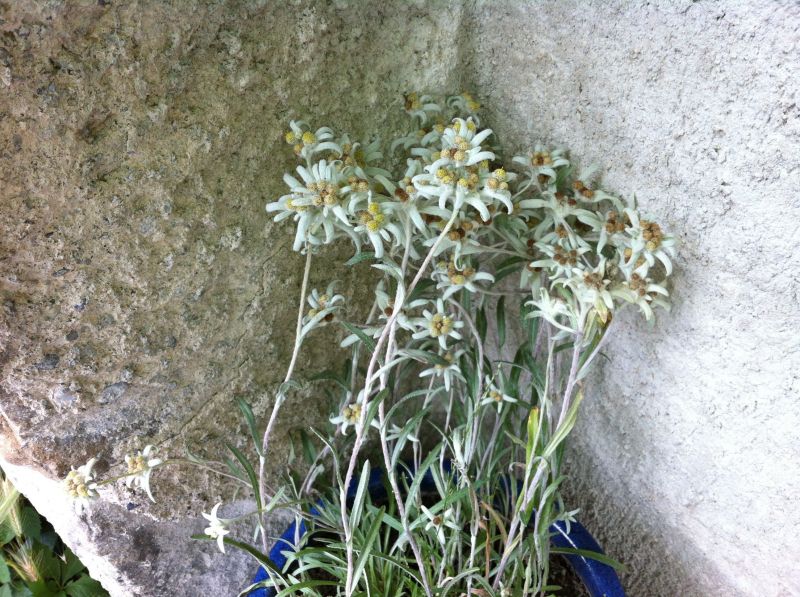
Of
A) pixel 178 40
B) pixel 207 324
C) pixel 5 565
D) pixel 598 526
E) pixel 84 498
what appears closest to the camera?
pixel 178 40

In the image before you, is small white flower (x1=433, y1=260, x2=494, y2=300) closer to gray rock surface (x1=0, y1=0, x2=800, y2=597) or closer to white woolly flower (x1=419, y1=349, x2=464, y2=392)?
white woolly flower (x1=419, y1=349, x2=464, y2=392)

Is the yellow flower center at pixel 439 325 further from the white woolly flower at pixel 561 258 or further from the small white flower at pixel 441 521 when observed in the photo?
the small white flower at pixel 441 521

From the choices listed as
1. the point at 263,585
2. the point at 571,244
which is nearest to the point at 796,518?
the point at 571,244

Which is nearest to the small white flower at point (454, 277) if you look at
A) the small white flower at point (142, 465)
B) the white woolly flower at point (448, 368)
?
the white woolly flower at point (448, 368)

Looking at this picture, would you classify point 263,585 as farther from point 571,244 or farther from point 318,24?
point 318,24

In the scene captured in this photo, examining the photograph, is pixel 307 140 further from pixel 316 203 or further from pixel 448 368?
pixel 448 368

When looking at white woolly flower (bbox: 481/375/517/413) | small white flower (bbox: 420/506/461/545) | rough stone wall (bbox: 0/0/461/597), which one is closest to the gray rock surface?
rough stone wall (bbox: 0/0/461/597)
